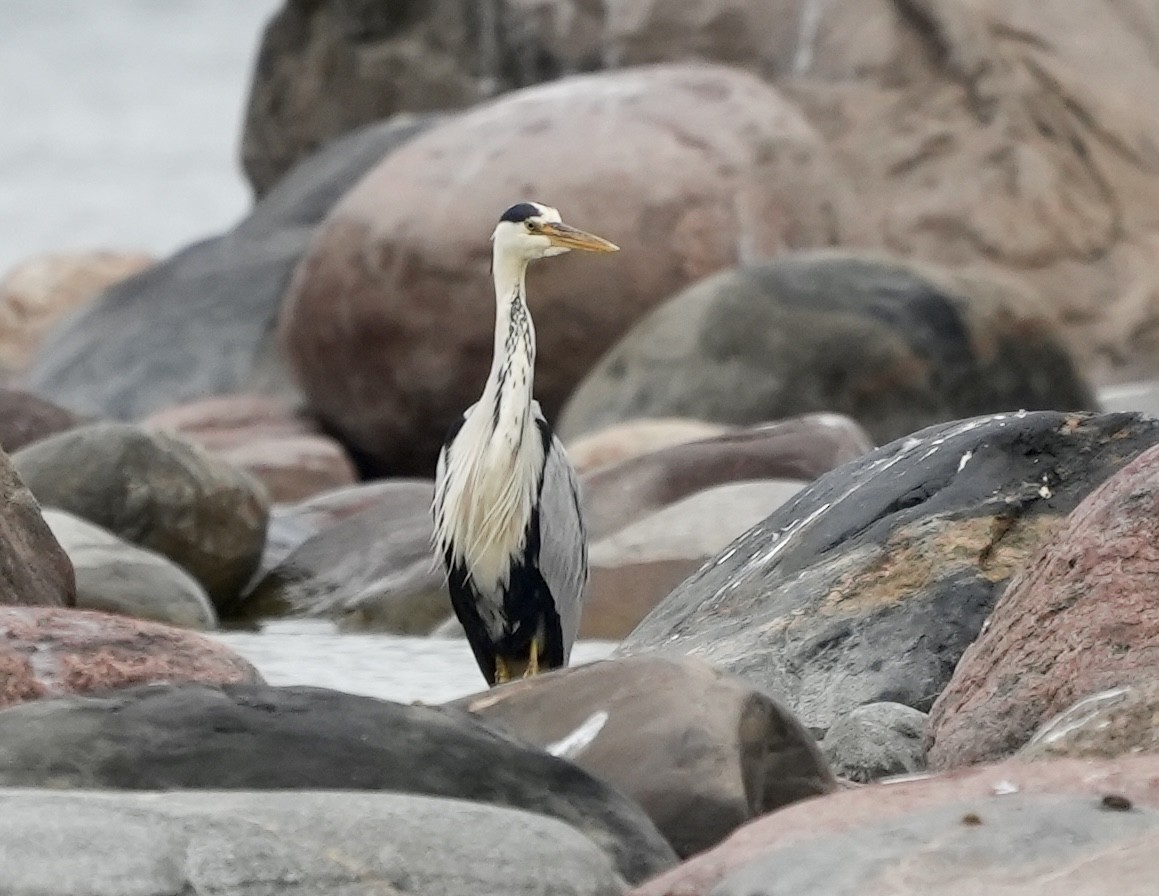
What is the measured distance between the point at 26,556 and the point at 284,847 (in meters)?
2.98

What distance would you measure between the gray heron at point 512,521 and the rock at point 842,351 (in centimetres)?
579

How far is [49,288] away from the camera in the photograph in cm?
2698

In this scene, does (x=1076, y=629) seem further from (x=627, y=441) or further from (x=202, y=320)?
(x=202, y=320)

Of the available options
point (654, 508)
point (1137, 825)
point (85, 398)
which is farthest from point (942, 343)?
point (1137, 825)

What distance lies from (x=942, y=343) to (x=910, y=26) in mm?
6118

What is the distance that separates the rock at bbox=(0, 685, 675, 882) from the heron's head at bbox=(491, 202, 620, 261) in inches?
136

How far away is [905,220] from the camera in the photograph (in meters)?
18.4

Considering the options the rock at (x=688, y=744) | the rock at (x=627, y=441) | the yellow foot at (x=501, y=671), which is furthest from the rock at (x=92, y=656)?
the rock at (x=627, y=441)

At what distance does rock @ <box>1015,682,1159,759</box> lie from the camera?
4.25 meters

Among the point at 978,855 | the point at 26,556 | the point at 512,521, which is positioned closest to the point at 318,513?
the point at 512,521

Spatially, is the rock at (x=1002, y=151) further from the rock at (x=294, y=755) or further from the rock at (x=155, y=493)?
the rock at (x=294, y=755)

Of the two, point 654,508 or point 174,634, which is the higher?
point 174,634

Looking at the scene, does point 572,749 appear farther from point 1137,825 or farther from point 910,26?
point 910,26

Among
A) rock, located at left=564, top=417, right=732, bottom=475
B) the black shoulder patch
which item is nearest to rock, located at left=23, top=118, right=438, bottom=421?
rock, located at left=564, top=417, right=732, bottom=475
